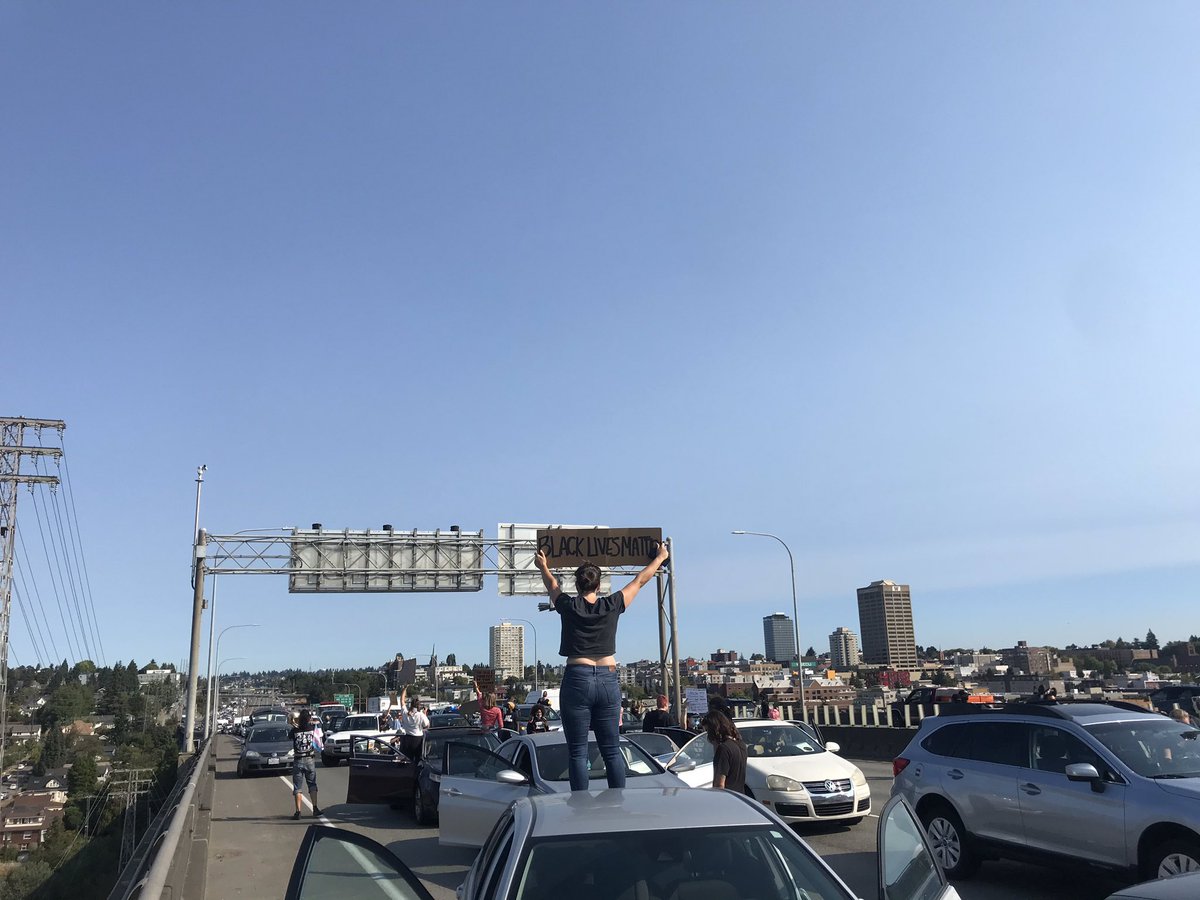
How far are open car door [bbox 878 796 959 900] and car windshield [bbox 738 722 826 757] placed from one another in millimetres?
9691

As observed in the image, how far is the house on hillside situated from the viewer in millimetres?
41219

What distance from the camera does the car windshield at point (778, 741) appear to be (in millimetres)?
A: 13836

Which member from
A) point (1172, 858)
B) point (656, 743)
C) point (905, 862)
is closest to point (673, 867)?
point (905, 862)

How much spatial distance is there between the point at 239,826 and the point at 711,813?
14.5 meters

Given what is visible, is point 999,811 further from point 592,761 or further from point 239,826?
point 239,826

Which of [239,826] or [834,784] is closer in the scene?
[834,784]

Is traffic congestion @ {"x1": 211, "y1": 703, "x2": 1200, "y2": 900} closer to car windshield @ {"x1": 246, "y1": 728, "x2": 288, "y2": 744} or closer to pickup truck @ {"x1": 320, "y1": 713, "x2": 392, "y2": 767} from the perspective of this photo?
car windshield @ {"x1": 246, "y1": 728, "x2": 288, "y2": 744}

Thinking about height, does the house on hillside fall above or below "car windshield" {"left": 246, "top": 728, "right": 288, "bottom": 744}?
below

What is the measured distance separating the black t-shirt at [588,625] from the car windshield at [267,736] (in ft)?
78.9

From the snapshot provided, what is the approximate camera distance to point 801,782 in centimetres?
1243

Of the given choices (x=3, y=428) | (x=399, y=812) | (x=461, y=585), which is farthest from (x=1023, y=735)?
(x=3, y=428)

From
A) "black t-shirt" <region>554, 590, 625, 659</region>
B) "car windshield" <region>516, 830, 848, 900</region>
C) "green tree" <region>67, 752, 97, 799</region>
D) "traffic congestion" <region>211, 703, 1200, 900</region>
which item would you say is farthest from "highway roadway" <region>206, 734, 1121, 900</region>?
"green tree" <region>67, 752, 97, 799</region>

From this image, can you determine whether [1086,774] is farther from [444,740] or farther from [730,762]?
[444,740]

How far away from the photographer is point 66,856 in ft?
119
